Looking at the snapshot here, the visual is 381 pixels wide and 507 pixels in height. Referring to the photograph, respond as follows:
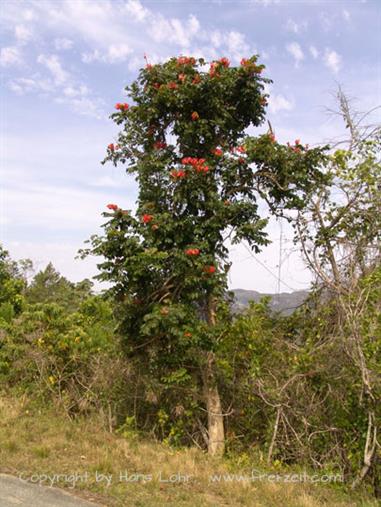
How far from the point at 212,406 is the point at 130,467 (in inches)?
67.7

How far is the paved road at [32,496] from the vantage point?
4.25 meters

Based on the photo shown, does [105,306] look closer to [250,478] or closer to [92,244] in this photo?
[92,244]

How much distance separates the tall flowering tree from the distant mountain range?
1.19 feet

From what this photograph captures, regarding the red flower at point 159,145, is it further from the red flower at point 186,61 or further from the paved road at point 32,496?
the paved road at point 32,496

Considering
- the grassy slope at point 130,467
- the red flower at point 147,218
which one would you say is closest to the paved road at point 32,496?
the grassy slope at point 130,467

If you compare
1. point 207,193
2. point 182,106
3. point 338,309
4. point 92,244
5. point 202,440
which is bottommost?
point 202,440

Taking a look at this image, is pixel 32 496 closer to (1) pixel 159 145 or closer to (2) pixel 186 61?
(1) pixel 159 145

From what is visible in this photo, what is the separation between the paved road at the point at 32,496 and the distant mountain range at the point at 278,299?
387 centimetres

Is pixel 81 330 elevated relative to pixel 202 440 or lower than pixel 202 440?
elevated

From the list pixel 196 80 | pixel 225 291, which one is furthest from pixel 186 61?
pixel 225 291

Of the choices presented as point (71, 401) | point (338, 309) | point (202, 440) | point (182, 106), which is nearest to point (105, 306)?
point (71, 401)

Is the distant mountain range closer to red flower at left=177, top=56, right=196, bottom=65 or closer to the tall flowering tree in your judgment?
the tall flowering tree

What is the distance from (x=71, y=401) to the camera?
324 inches

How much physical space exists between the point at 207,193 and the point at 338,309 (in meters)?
2.43
